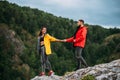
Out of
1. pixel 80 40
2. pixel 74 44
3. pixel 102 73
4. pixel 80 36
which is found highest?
pixel 80 36

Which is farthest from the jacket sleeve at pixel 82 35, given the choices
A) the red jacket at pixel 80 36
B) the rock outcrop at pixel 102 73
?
the rock outcrop at pixel 102 73

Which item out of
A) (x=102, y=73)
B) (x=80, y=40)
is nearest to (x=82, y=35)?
(x=80, y=40)

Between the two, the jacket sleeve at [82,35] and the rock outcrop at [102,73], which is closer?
the rock outcrop at [102,73]

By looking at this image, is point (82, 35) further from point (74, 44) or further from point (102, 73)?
point (102, 73)

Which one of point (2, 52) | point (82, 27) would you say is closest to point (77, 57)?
point (82, 27)

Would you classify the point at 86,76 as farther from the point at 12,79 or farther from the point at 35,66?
the point at 35,66

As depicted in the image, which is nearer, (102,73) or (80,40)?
(102,73)

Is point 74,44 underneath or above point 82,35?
underneath

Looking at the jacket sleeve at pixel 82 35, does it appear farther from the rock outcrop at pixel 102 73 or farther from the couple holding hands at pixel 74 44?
the rock outcrop at pixel 102 73

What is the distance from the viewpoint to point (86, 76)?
13.3 metres

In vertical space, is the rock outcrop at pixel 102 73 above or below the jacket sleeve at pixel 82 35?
below

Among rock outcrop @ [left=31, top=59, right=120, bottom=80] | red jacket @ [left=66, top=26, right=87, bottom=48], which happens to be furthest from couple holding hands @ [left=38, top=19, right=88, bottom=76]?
rock outcrop @ [left=31, top=59, right=120, bottom=80]

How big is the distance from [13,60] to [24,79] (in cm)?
2637

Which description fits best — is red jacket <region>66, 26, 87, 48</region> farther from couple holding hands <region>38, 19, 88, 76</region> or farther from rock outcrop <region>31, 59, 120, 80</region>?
rock outcrop <region>31, 59, 120, 80</region>
